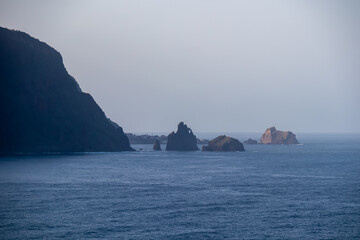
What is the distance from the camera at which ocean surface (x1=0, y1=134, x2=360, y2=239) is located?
187 feet

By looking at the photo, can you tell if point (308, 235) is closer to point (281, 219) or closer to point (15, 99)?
point (281, 219)

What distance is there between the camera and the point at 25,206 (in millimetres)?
70688

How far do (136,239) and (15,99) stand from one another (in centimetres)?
16029

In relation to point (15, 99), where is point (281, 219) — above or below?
below

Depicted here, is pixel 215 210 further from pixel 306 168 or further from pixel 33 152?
pixel 33 152

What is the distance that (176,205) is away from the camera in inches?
2896

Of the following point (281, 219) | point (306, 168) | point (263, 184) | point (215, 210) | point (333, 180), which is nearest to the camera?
point (281, 219)

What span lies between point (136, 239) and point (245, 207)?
23.7m

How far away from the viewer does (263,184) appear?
329 feet

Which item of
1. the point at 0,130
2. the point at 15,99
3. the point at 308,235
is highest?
the point at 15,99

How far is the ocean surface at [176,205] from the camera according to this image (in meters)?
57.0

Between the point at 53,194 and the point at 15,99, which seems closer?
the point at 53,194

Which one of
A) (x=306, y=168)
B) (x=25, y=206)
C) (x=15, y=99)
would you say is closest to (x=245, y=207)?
(x=25, y=206)

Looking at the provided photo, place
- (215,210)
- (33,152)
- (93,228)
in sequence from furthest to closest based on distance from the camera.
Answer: (33,152) < (215,210) < (93,228)
